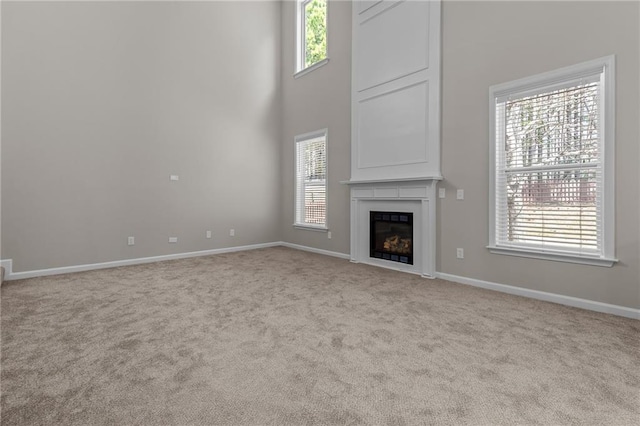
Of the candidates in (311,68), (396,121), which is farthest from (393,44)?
(311,68)

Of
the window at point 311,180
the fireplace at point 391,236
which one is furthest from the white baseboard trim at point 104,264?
the fireplace at point 391,236

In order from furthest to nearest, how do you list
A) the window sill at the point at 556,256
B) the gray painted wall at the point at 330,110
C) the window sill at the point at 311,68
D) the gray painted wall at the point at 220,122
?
the window sill at the point at 311,68 → the gray painted wall at the point at 330,110 → the gray painted wall at the point at 220,122 → the window sill at the point at 556,256

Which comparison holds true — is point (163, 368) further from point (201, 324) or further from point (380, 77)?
point (380, 77)

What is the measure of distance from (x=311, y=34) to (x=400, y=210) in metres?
3.99

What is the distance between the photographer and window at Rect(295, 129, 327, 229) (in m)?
5.69

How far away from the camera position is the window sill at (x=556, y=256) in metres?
2.73

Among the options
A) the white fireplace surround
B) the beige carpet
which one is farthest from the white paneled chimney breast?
the beige carpet

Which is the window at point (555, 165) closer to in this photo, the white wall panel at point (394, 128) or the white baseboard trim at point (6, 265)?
the white wall panel at point (394, 128)

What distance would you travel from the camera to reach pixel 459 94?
145 inches

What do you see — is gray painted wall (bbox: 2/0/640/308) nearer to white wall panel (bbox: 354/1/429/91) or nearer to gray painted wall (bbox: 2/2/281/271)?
gray painted wall (bbox: 2/2/281/271)

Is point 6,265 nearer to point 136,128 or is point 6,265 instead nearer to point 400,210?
point 136,128

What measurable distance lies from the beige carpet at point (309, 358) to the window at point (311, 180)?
2.55 meters

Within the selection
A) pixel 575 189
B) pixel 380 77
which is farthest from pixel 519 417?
pixel 380 77

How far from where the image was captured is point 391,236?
4.51 meters
